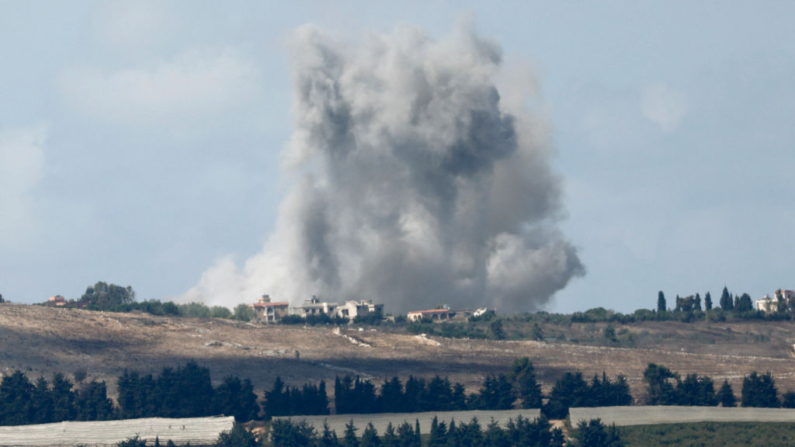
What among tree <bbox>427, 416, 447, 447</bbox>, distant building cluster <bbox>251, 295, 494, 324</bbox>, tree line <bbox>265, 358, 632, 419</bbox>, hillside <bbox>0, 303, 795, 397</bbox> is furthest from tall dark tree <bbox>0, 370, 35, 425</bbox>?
distant building cluster <bbox>251, 295, 494, 324</bbox>

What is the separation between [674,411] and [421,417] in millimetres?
16059

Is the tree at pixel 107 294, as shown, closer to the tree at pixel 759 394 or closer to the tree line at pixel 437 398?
the tree line at pixel 437 398

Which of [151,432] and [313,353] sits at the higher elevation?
[313,353]

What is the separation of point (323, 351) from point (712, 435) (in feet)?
137

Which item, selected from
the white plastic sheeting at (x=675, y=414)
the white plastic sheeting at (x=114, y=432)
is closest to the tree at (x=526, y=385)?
the white plastic sheeting at (x=675, y=414)

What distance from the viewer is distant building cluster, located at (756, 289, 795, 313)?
13282cm

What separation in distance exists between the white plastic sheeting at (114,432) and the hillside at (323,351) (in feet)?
37.8

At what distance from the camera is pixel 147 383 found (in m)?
63.8

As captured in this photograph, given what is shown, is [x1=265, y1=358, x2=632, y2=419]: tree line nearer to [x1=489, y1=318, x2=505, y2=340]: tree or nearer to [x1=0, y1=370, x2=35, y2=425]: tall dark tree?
[x1=0, y1=370, x2=35, y2=425]: tall dark tree

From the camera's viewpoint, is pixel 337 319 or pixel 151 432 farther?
pixel 337 319

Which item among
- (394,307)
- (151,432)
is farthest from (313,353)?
(394,307)

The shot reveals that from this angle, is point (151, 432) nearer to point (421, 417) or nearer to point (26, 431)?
point (26, 431)

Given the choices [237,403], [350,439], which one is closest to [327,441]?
[350,439]

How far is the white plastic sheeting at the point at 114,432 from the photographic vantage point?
2276 inches
